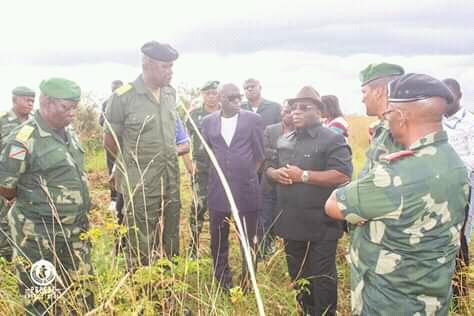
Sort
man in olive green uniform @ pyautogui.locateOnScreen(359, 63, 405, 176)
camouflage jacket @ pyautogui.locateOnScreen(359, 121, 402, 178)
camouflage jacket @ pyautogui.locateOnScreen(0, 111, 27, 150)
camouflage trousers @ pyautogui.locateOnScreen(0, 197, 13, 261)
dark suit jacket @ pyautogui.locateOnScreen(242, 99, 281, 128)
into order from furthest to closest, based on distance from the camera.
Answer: dark suit jacket @ pyautogui.locateOnScreen(242, 99, 281, 128), camouflage jacket @ pyautogui.locateOnScreen(0, 111, 27, 150), camouflage trousers @ pyautogui.locateOnScreen(0, 197, 13, 261), man in olive green uniform @ pyautogui.locateOnScreen(359, 63, 405, 176), camouflage jacket @ pyautogui.locateOnScreen(359, 121, 402, 178)

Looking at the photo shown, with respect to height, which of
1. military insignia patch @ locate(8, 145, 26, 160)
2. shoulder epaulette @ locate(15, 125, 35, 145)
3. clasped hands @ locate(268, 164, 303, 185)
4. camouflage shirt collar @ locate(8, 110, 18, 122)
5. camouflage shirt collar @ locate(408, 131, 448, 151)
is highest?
camouflage shirt collar @ locate(408, 131, 448, 151)

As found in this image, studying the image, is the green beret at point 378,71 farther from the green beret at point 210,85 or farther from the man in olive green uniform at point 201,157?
the green beret at point 210,85

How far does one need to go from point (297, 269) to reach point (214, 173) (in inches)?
44.5

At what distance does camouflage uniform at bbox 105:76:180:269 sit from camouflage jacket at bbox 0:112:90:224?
64 centimetres

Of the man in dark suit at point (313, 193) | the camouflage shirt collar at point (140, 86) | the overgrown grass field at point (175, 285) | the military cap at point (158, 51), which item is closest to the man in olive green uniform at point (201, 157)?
the overgrown grass field at point (175, 285)

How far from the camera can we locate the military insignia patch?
8.64 feet

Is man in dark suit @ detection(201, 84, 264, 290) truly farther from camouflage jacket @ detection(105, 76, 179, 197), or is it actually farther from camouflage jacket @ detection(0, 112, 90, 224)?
camouflage jacket @ detection(0, 112, 90, 224)

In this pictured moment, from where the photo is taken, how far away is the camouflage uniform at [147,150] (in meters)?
3.45

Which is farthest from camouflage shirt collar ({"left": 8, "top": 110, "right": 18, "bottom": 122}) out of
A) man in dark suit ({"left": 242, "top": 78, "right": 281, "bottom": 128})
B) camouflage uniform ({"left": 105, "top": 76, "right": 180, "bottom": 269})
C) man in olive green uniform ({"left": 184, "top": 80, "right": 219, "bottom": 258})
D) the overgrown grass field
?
man in dark suit ({"left": 242, "top": 78, "right": 281, "bottom": 128})

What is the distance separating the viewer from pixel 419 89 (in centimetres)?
187

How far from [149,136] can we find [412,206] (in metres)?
2.13

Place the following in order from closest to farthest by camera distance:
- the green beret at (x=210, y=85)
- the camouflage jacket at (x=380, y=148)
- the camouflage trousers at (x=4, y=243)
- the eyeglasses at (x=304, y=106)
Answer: the camouflage jacket at (x=380, y=148), the eyeglasses at (x=304, y=106), the camouflage trousers at (x=4, y=243), the green beret at (x=210, y=85)

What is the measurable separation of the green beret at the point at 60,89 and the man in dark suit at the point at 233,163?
4.54 ft

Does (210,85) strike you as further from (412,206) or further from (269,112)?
(412,206)
